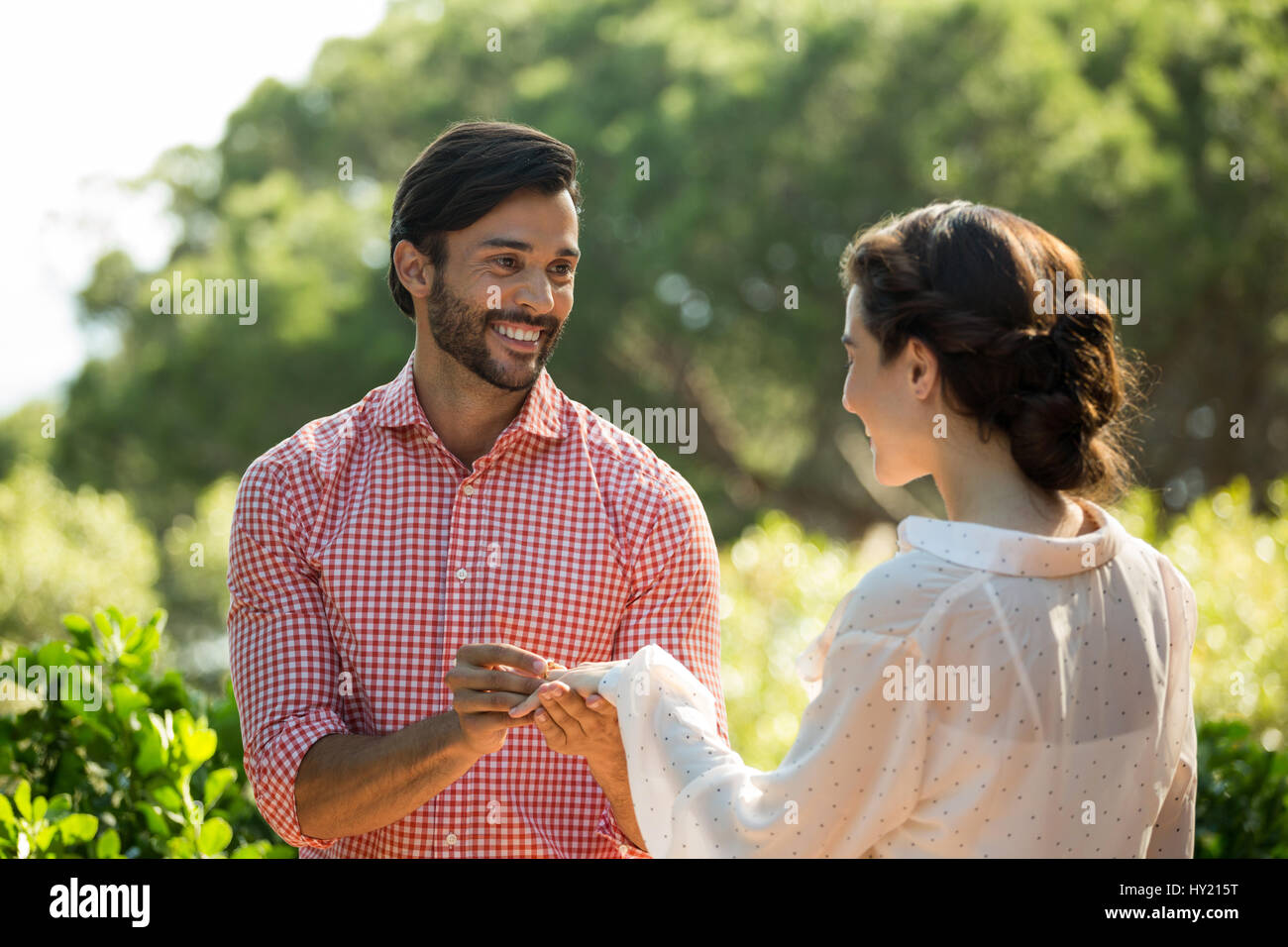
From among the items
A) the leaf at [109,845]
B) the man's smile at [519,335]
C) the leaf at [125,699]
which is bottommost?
the leaf at [109,845]

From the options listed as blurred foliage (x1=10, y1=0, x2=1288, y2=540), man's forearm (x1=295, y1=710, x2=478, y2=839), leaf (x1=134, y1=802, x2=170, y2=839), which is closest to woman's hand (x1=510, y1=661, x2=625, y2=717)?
man's forearm (x1=295, y1=710, x2=478, y2=839)

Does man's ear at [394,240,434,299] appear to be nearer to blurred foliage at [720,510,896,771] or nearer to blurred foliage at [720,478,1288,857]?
blurred foliage at [720,478,1288,857]

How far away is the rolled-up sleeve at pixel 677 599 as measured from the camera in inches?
86.4

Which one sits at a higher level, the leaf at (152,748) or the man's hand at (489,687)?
the man's hand at (489,687)

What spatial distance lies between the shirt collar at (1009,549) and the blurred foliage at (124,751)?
1.62 m

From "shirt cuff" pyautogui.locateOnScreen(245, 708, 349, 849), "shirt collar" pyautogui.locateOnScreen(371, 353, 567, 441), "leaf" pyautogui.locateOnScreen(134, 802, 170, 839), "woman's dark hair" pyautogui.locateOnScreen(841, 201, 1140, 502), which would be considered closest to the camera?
"woman's dark hair" pyautogui.locateOnScreen(841, 201, 1140, 502)

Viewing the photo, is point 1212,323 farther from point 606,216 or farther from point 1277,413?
point 606,216

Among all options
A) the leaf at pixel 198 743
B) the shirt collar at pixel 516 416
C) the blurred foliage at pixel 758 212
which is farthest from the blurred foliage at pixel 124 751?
the blurred foliage at pixel 758 212

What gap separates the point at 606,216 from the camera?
14.1 meters

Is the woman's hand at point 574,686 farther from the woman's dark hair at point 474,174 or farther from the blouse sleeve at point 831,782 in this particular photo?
the woman's dark hair at point 474,174

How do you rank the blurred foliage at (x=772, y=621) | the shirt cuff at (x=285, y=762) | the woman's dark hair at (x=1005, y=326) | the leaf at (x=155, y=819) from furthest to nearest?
the blurred foliage at (x=772, y=621)
the leaf at (x=155, y=819)
the shirt cuff at (x=285, y=762)
the woman's dark hair at (x=1005, y=326)

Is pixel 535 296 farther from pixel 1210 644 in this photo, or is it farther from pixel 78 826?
pixel 1210 644

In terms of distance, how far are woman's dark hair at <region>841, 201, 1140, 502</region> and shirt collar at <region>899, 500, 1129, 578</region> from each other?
4.0 inches

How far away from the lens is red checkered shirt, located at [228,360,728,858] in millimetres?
2184
